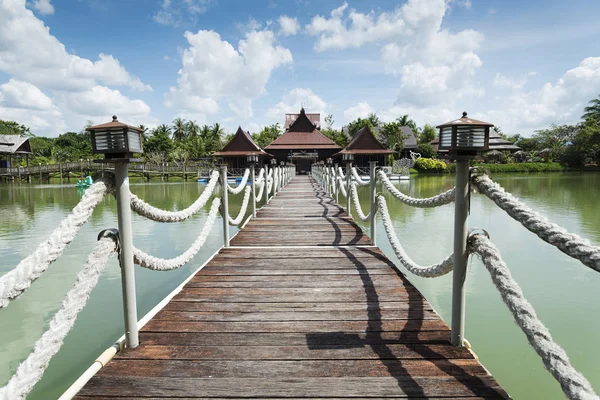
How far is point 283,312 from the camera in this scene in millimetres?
2412

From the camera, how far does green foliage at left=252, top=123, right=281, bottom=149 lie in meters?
46.4

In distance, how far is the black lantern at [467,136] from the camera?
181cm

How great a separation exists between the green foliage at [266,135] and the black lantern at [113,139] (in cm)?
4420

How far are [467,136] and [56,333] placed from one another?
2029 millimetres

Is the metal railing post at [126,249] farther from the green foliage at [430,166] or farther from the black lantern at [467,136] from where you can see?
the green foliage at [430,166]

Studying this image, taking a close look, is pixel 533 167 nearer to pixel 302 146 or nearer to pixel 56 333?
pixel 302 146

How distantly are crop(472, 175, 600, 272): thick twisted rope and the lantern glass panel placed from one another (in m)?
0.23

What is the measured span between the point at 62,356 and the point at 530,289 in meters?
5.70

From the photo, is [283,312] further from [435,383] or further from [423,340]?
[435,383]

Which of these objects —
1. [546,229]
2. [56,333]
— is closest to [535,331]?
[546,229]

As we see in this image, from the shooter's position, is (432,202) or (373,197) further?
(373,197)

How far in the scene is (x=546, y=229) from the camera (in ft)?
4.51

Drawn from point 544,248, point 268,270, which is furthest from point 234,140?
point 268,270

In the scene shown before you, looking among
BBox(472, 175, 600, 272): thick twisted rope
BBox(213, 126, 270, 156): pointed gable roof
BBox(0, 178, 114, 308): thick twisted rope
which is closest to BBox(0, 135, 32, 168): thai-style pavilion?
BBox(213, 126, 270, 156): pointed gable roof
